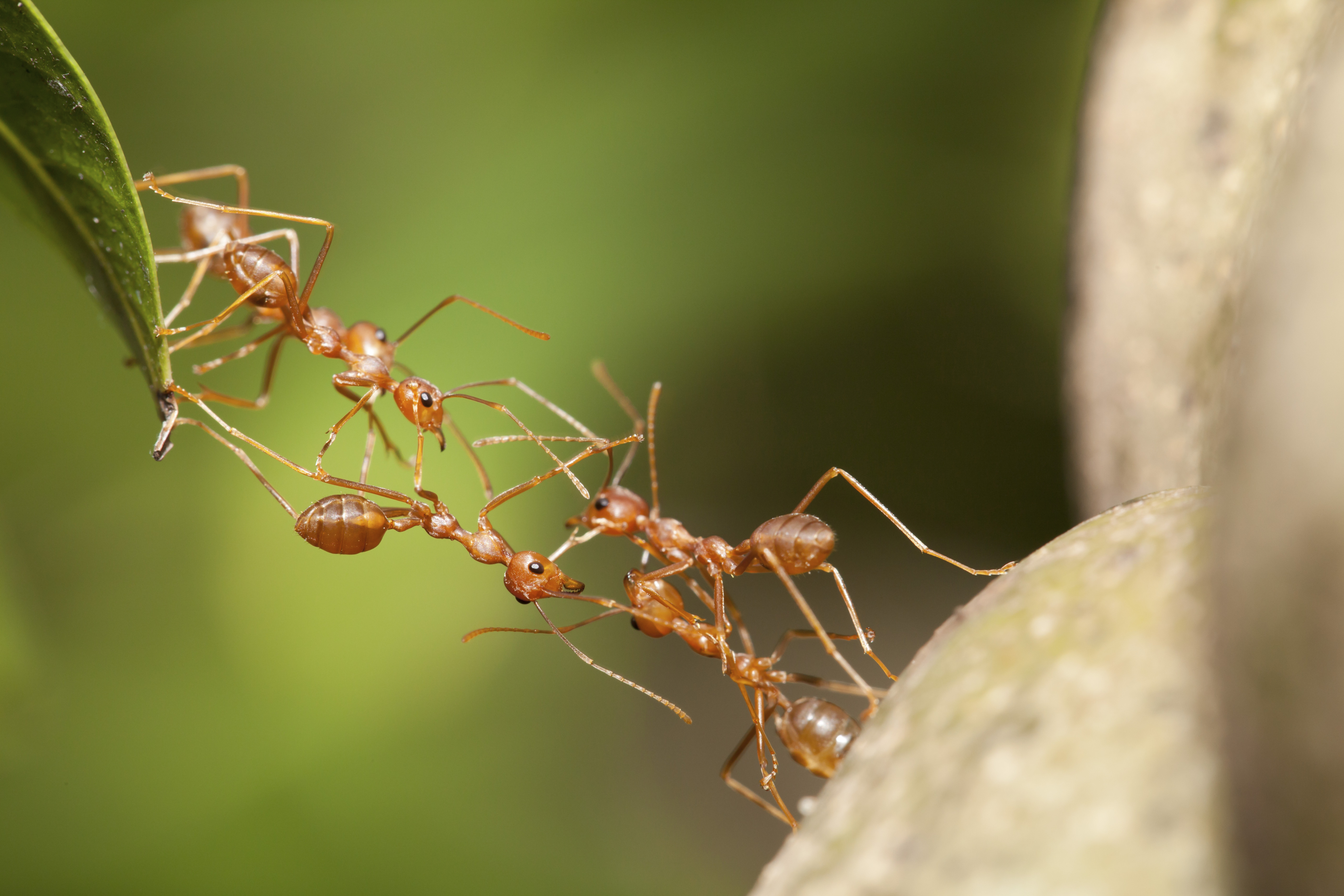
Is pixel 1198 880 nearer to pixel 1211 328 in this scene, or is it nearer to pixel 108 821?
pixel 1211 328

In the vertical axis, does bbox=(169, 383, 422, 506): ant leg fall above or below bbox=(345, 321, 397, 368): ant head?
below

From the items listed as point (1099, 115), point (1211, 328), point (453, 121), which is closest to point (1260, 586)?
point (1211, 328)

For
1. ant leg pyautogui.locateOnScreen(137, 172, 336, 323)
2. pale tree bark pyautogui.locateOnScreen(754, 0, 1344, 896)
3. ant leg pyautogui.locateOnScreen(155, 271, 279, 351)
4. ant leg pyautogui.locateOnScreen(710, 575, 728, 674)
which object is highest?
ant leg pyautogui.locateOnScreen(137, 172, 336, 323)

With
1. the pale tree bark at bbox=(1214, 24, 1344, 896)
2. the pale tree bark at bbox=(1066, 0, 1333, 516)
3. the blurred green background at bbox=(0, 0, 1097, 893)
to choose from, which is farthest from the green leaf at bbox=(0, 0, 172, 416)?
the blurred green background at bbox=(0, 0, 1097, 893)

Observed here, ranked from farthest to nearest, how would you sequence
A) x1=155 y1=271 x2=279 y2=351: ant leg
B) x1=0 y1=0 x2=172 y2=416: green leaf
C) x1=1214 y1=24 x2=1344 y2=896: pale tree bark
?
x1=155 y1=271 x2=279 y2=351: ant leg < x1=0 y1=0 x2=172 y2=416: green leaf < x1=1214 y1=24 x2=1344 y2=896: pale tree bark

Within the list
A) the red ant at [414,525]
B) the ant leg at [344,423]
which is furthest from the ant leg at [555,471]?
the ant leg at [344,423]

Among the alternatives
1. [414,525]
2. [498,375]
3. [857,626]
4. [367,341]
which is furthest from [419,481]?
[498,375]

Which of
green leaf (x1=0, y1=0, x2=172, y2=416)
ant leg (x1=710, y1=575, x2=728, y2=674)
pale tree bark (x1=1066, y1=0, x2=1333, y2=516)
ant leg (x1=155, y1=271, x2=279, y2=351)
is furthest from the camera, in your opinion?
ant leg (x1=710, y1=575, x2=728, y2=674)

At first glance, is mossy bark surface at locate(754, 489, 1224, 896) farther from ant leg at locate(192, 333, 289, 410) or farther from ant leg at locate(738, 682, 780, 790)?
ant leg at locate(192, 333, 289, 410)
